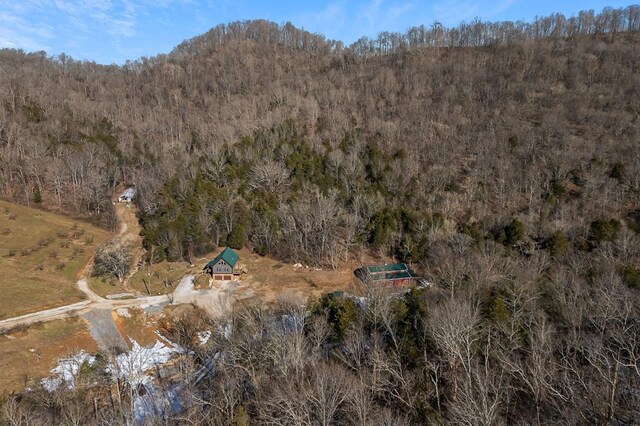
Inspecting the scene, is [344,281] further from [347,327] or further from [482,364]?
[482,364]

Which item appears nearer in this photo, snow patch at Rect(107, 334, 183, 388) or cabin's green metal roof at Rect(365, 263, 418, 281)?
snow patch at Rect(107, 334, 183, 388)

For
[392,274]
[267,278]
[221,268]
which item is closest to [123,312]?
[221,268]

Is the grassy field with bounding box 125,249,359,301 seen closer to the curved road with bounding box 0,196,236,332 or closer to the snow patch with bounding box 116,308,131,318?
the curved road with bounding box 0,196,236,332

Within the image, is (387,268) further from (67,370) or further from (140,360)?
(67,370)

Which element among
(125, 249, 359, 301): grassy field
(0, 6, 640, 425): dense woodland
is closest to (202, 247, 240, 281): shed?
(125, 249, 359, 301): grassy field

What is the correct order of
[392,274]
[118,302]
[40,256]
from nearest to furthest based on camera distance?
[118,302], [40,256], [392,274]

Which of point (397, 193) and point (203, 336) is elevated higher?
point (397, 193)

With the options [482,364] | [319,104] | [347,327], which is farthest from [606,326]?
[319,104]
